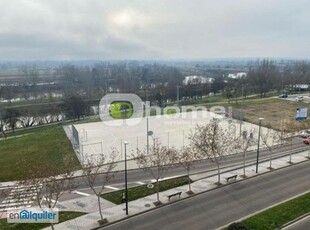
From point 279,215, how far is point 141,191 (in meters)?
11.4

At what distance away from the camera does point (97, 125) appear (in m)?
52.1

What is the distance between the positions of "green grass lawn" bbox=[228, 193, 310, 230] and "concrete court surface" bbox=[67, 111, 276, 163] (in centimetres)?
1834

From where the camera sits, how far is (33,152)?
3912cm

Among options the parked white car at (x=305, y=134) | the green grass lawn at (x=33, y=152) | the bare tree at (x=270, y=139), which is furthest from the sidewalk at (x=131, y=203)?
the parked white car at (x=305, y=134)

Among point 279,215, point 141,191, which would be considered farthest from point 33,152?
point 279,215

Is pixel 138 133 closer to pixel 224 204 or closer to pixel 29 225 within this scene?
pixel 224 204

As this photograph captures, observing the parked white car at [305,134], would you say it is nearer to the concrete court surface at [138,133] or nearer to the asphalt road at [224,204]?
the concrete court surface at [138,133]

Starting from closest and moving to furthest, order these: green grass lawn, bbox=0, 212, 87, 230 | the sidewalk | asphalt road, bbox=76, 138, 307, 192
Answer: green grass lawn, bbox=0, 212, 87, 230
the sidewalk
asphalt road, bbox=76, 138, 307, 192

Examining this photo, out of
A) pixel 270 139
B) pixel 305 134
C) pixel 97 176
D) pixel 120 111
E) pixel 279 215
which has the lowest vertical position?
pixel 97 176

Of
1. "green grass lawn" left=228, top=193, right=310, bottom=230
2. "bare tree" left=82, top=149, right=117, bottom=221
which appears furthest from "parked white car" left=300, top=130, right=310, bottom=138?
"bare tree" left=82, top=149, right=117, bottom=221

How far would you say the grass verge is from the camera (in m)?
25.0

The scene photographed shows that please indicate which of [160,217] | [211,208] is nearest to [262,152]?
[211,208]

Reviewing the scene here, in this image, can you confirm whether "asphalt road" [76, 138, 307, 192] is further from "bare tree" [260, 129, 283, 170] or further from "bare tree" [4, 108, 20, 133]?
"bare tree" [4, 108, 20, 133]

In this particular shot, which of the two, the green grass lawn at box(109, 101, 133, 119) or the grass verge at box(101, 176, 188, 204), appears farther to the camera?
the green grass lawn at box(109, 101, 133, 119)
